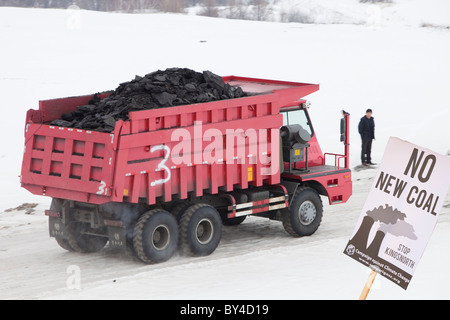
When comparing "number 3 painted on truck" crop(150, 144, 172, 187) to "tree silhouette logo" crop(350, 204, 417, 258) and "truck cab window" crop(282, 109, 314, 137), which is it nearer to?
"truck cab window" crop(282, 109, 314, 137)

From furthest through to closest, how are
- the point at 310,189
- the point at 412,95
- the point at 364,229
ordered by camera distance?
the point at 412,95 < the point at 310,189 < the point at 364,229

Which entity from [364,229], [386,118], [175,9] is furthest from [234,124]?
[175,9]

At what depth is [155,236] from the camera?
47.0ft

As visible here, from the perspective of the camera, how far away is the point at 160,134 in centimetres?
1375

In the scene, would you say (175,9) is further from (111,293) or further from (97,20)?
(111,293)

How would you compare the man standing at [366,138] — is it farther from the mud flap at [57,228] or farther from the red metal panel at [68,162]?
the red metal panel at [68,162]

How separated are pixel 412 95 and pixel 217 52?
9.10 m

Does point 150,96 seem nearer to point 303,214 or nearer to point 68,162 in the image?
point 68,162

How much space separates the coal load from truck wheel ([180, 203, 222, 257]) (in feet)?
5.85

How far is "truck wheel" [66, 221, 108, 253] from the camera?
581 inches

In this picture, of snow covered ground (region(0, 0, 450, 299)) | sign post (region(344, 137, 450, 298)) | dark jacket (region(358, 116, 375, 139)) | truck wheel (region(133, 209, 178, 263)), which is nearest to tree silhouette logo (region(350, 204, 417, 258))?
sign post (region(344, 137, 450, 298))

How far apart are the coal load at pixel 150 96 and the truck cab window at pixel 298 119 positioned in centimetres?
102

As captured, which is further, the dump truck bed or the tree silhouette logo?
the dump truck bed

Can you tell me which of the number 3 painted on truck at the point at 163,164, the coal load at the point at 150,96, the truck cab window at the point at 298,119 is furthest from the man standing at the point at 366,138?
the number 3 painted on truck at the point at 163,164
